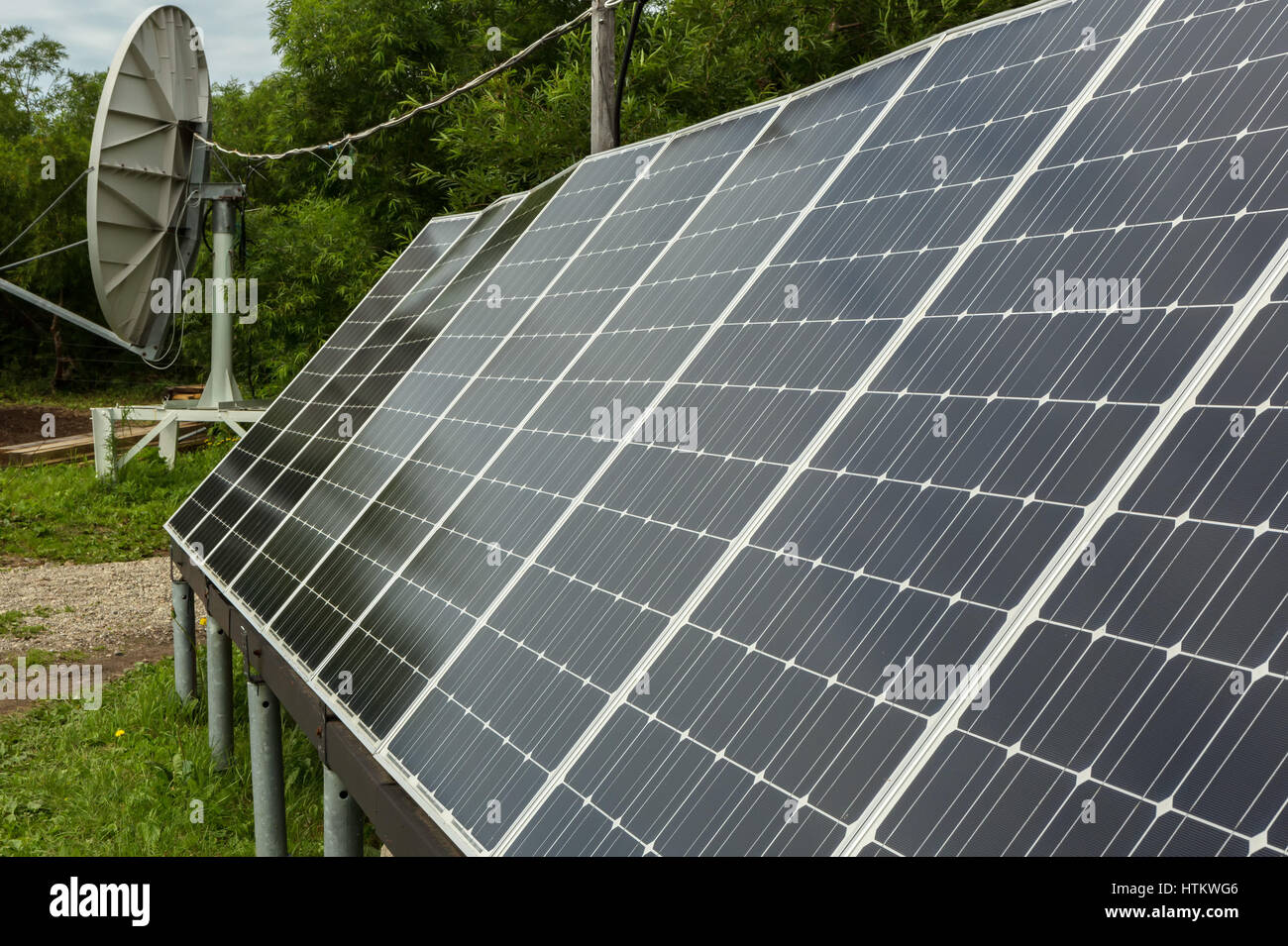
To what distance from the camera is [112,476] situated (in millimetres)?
25078

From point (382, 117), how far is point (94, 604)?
1680cm

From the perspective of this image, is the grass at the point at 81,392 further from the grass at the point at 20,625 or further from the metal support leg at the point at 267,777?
the metal support leg at the point at 267,777

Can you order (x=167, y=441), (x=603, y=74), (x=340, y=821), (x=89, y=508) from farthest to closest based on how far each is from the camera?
(x=167, y=441) → (x=89, y=508) → (x=603, y=74) → (x=340, y=821)

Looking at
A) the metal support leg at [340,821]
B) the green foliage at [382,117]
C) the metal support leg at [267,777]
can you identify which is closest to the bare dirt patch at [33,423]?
the green foliage at [382,117]

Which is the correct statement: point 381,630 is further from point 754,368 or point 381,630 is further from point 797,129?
point 797,129

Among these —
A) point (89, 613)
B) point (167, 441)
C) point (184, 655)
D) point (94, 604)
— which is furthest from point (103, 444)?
point (184, 655)

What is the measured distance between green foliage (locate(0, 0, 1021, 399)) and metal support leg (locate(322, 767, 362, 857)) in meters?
14.0

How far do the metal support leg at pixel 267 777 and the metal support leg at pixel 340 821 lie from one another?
2168mm

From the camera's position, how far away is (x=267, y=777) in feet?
28.4

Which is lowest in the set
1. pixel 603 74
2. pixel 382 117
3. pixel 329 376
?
pixel 329 376

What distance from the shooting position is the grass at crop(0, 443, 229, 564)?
21859 mm

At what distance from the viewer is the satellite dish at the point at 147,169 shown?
62.4ft

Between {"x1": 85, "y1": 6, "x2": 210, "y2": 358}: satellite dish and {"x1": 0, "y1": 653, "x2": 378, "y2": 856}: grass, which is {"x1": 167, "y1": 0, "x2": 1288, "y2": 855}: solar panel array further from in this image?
{"x1": 85, "y1": 6, "x2": 210, "y2": 358}: satellite dish

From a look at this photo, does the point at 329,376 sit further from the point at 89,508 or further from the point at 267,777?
the point at 89,508
